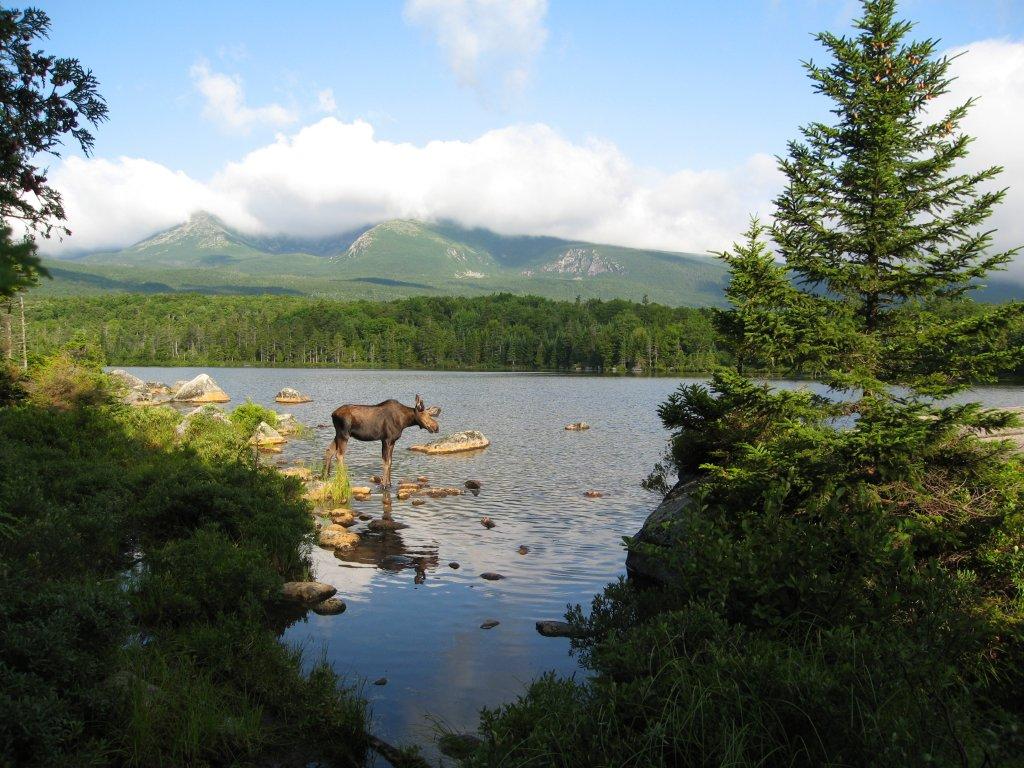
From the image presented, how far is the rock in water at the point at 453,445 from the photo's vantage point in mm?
29109

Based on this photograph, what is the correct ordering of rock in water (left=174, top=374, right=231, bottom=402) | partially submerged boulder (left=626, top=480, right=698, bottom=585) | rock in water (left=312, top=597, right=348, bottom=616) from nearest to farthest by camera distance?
rock in water (left=312, top=597, right=348, bottom=616)
partially submerged boulder (left=626, top=480, right=698, bottom=585)
rock in water (left=174, top=374, right=231, bottom=402)

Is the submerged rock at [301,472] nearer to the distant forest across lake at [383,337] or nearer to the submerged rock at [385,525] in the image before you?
the submerged rock at [385,525]

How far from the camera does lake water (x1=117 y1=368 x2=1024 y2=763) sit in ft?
26.8

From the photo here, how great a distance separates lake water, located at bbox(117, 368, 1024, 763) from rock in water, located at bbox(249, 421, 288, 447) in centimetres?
76

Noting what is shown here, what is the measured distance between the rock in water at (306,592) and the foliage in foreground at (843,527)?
14.0 feet

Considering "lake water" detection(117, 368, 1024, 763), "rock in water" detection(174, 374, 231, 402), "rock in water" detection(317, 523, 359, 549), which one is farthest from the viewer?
"rock in water" detection(174, 374, 231, 402)

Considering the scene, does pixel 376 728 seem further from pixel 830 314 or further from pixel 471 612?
pixel 830 314

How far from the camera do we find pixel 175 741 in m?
5.48

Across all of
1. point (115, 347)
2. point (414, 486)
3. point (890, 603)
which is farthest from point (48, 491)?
point (115, 347)

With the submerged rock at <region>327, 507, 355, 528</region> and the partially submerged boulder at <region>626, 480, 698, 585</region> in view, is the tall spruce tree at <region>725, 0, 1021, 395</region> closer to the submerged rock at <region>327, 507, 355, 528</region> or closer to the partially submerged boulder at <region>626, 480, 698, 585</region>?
the partially submerged boulder at <region>626, 480, 698, 585</region>

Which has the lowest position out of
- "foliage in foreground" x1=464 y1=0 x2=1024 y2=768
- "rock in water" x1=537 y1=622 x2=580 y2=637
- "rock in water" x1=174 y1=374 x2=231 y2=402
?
"rock in water" x1=174 y1=374 x2=231 y2=402

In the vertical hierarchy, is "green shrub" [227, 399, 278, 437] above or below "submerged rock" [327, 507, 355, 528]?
above

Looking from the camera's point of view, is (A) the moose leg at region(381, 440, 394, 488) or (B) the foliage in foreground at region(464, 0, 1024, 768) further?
(A) the moose leg at region(381, 440, 394, 488)

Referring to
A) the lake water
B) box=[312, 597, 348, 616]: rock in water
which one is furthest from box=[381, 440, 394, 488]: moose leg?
box=[312, 597, 348, 616]: rock in water
